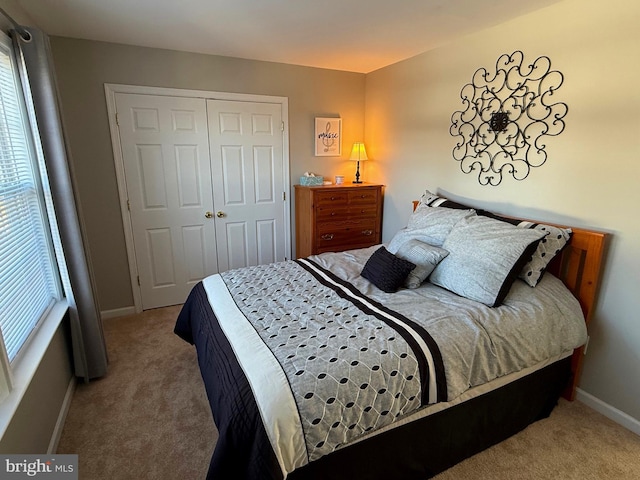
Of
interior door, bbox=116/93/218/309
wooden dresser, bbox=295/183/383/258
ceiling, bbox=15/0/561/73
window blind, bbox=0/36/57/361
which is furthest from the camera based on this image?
wooden dresser, bbox=295/183/383/258

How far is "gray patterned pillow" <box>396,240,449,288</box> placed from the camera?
2.13 metres

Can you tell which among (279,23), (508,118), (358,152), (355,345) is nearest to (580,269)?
(508,118)

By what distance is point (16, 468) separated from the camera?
1290 mm

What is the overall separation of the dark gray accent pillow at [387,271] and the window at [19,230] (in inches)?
71.0

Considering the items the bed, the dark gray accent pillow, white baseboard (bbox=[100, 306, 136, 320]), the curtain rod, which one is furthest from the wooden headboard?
white baseboard (bbox=[100, 306, 136, 320])

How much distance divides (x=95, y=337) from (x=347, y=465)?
6.01ft

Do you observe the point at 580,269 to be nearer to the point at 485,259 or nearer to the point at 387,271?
the point at 485,259

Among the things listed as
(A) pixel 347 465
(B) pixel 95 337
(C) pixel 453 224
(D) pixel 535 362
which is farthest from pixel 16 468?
(C) pixel 453 224

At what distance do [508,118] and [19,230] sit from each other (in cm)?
298

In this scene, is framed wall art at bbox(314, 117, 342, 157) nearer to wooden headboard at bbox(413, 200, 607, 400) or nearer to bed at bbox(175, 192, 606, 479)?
bed at bbox(175, 192, 606, 479)

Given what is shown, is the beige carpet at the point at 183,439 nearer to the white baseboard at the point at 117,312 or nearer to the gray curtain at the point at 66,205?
the gray curtain at the point at 66,205

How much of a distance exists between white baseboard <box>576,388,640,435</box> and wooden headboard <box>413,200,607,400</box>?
0.05 meters

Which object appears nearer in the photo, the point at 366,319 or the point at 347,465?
the point at 347,465

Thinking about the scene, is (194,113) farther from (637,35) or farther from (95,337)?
(637,35)
